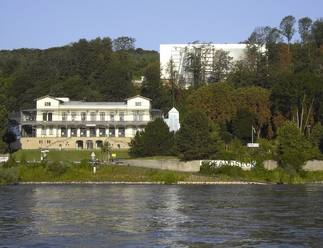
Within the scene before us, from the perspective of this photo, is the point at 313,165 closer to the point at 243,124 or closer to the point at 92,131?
the point at 243,124

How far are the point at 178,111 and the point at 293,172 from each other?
40070 mm

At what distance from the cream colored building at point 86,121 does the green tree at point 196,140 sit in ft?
84.4

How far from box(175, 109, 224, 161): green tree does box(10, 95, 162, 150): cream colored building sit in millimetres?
25737

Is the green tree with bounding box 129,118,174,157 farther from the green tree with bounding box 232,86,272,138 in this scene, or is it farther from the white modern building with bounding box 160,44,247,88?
the white modern building with bounding box 160,44,247,88

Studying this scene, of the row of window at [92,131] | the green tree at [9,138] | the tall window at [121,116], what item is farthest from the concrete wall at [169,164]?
the tall window at [121,116]

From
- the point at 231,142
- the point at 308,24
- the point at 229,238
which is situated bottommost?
the point at 229,238

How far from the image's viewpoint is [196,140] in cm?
8469

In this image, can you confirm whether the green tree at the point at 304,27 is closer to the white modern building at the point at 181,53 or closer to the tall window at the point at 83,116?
the white modern building at the point at 181,53

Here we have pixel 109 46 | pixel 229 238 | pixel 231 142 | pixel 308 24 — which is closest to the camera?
pixel 229 238

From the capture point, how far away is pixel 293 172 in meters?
78.3

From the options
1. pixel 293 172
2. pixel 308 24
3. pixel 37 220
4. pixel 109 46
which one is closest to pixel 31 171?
pixel 293 172

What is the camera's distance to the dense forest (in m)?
101

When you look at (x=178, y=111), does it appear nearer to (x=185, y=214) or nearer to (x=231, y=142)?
(x=231, y=142)

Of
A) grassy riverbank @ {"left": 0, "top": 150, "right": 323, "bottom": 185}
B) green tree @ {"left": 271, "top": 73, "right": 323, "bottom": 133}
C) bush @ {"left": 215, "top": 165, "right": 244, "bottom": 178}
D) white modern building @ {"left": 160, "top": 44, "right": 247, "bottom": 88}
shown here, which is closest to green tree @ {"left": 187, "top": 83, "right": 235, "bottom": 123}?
green tree @ {"left": 271, "top": 73, "right": 323, "bottom": 133}
